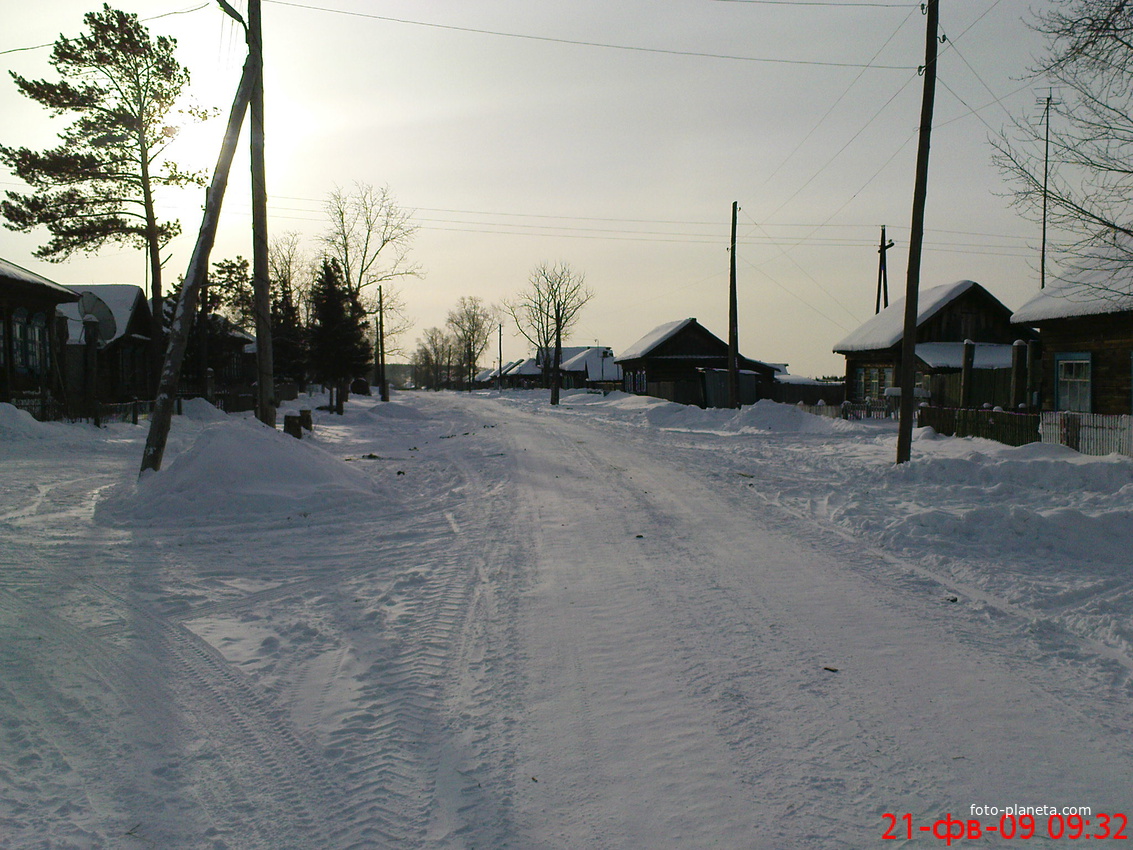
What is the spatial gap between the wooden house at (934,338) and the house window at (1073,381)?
8.40m

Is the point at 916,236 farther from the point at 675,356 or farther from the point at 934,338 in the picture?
the point at 675,356

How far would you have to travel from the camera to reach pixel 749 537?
895cm

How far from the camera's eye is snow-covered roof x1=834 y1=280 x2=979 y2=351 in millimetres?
31552

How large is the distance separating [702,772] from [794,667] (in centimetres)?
156

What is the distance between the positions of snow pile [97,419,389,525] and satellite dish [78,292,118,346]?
1524 cm

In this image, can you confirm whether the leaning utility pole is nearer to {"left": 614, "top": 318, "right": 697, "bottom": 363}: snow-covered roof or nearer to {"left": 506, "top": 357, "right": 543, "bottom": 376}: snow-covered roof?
{"left": 614, "top": 318, "right": 697, "bottom": 363}: snow-covered roof

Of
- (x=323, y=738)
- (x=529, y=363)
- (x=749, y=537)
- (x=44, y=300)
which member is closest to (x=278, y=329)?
(x=44, y=300)

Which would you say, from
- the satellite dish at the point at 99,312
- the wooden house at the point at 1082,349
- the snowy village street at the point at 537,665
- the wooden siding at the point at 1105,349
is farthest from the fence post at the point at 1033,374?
the satellite dish at the point at 99,312

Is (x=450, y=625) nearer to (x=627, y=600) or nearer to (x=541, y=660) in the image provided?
(x=541, y=660)

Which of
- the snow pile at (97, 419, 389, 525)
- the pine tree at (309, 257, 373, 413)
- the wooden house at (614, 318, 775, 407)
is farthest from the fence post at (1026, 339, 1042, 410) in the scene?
the pine tree at (309, 257, 373, 413)

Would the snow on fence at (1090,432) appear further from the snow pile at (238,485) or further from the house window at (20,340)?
the house window at (20,340)

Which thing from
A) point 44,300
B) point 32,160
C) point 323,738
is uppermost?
point 32,160

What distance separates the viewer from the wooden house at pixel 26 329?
73.3 feet

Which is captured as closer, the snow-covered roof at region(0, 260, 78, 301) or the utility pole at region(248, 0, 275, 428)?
the utility pole at region(248, 0, 275, 428)
